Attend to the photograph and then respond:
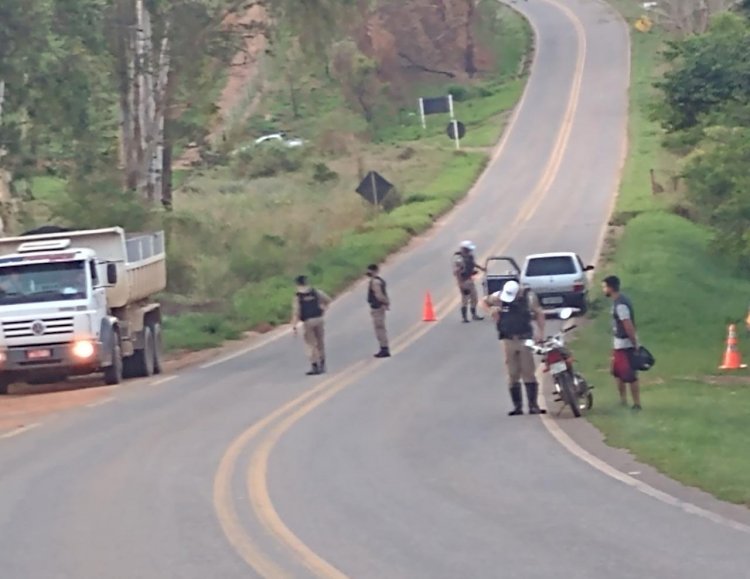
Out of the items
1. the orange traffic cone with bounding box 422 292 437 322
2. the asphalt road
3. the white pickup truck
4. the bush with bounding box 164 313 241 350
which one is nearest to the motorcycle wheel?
the asphalt road

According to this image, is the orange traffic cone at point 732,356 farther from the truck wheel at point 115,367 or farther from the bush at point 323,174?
the bush at point 323,174

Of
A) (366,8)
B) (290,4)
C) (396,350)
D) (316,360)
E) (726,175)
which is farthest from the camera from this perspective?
(366,8)

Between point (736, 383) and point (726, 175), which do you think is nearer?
point (736, 383)

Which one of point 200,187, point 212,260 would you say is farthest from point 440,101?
point 212,260

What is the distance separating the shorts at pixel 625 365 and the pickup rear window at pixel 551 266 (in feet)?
53.9

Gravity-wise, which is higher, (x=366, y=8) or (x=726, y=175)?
(x=366, y=8)

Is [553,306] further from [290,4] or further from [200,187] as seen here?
[200,187]

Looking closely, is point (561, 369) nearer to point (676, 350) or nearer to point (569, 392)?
point (569, 392)

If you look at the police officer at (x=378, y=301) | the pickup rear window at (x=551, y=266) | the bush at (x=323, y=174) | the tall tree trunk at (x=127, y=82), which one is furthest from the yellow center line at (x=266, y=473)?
the bush at (x=323, y=174)

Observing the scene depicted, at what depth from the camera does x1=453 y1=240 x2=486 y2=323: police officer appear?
1395 inches

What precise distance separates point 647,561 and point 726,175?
25791 mm

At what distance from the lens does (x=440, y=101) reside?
297 feet

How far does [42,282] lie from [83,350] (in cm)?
144

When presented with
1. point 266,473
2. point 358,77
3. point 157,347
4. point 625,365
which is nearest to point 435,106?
point 358,77
